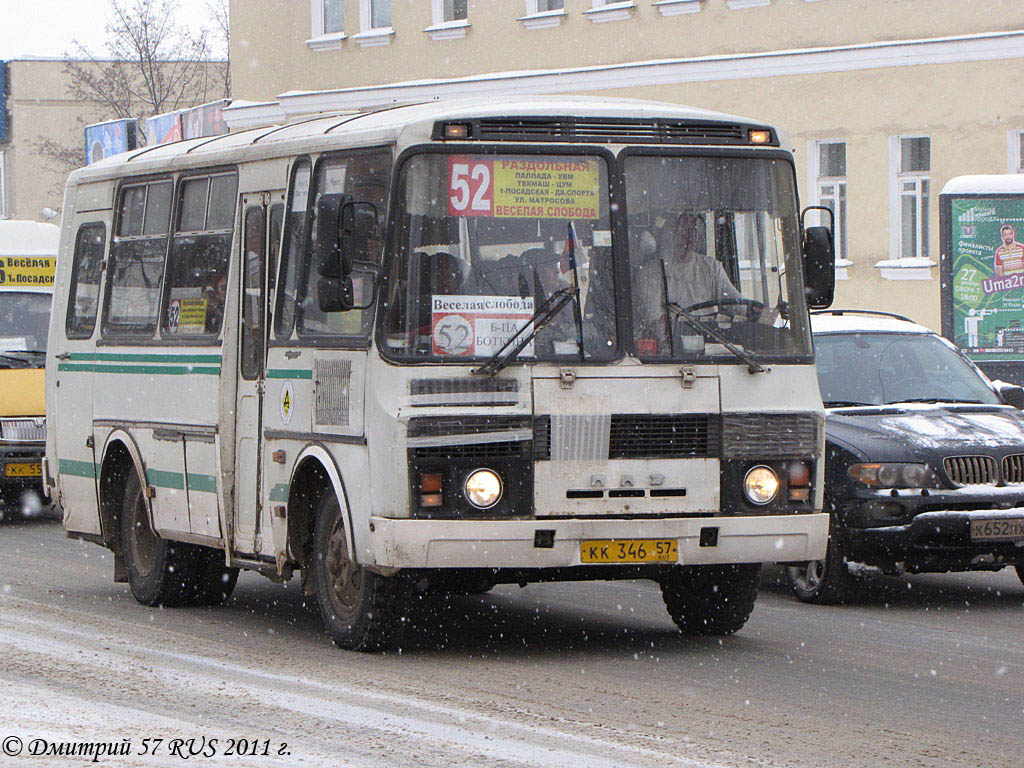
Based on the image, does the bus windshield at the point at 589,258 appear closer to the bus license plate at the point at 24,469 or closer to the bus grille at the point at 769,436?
the bus grille at the point at 769,436

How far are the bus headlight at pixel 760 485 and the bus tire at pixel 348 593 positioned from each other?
1.78m

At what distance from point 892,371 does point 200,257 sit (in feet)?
15.6

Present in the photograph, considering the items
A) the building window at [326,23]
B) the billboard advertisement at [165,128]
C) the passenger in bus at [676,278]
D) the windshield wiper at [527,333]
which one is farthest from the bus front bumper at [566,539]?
the billboard advertisement at [165,128]

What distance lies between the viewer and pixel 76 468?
13.7 meters

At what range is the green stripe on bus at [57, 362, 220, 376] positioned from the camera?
11.8 metres

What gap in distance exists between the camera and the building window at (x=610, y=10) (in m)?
32.1

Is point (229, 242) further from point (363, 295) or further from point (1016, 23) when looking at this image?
point (1016, 23)

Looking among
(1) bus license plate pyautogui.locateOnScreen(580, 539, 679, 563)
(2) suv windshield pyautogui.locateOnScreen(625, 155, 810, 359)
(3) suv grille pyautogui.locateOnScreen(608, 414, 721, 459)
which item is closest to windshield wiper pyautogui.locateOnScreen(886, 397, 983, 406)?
(2) suv windshield pyautogui.locateOnScreen(625, 155, 810, 359)

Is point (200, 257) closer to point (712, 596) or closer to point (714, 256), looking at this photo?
point (714, 256)

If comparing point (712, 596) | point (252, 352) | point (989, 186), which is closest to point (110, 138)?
point (989, 186)

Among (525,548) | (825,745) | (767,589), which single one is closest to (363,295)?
(525,548)

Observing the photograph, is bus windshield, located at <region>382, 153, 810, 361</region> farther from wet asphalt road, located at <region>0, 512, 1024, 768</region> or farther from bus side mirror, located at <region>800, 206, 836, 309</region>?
wet asphalt road, located at <region>0, 512, 1024, 768</region>

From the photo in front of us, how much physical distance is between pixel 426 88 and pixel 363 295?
25117mm

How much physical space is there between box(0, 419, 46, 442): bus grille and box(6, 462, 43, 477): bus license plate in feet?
0.78
